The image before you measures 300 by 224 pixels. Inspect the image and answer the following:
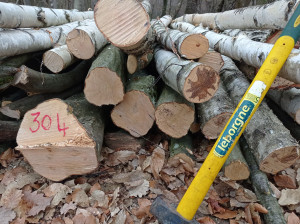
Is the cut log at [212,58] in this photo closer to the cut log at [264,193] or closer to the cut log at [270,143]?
the cut log at [270,143]

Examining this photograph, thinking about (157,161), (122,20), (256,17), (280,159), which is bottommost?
(157,161)

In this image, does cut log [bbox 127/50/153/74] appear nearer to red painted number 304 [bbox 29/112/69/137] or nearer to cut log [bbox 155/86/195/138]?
cut log [bbox 155/86/195/138]

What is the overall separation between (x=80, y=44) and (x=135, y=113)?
901mm

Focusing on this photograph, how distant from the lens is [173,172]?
94.7 inches

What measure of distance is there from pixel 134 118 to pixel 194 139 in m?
0.86

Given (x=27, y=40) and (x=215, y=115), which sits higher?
(x=27, y=40)

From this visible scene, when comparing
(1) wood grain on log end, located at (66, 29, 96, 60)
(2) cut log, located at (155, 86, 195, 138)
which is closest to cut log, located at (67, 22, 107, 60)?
(1) wood grain on log end, located at (66, 29, 96, 60)

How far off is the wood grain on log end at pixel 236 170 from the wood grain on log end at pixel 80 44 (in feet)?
5.75

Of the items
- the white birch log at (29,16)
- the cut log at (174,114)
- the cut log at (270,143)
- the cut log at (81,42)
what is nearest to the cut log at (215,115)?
the cut log at (174,114)

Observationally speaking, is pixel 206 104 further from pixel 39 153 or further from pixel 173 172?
pixel 39 153

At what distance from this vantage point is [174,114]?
7.82 ft

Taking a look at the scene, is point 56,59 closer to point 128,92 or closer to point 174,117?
point 128,92

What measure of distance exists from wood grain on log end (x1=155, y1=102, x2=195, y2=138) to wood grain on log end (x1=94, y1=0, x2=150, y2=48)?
2.25ft

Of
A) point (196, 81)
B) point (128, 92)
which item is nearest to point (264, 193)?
point (196, 81)
